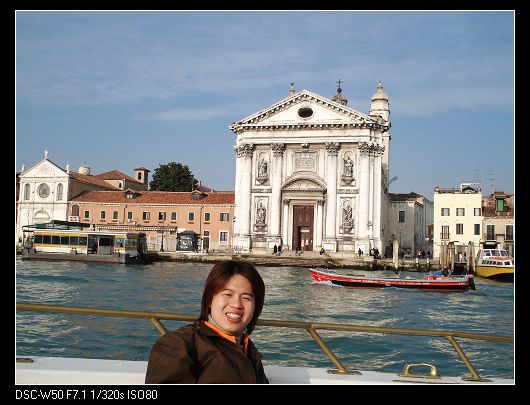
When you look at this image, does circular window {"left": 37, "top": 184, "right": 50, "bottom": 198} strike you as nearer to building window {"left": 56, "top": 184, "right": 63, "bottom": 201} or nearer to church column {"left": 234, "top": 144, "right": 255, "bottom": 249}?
building window {"left": 56, "top": 184, "right": 63, "bottom": 201}

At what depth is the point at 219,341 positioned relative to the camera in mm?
2490

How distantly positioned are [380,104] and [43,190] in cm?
2599

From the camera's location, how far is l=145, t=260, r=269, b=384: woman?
231cm

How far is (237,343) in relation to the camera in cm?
256

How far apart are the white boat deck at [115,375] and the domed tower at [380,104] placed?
141 feet

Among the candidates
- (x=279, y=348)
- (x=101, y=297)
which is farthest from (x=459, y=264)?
(x=279, y=348)

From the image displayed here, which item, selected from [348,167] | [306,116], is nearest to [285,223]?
[348,167]

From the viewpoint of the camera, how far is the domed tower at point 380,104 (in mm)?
44938

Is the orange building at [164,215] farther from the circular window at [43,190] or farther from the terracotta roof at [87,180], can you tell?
the circular window at [43,190]

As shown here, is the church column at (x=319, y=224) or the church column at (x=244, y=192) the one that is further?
the church column at (x=244, y=192)

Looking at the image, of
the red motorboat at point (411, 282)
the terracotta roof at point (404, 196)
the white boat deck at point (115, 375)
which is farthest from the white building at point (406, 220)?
the white boat deck at point (115, 375)

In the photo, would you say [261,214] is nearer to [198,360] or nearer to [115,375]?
[115,375]
